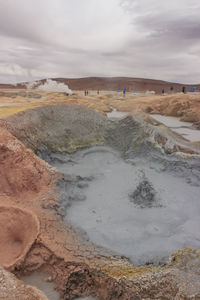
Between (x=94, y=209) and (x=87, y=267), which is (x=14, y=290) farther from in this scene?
(x=94, y=209)

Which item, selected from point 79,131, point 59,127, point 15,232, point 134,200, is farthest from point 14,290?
point 79,131

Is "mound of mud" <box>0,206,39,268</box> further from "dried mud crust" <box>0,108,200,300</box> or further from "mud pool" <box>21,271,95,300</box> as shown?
"mud pool" <box>21,271,95,300</box>

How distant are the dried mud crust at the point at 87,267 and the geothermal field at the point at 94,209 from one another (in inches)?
0.4

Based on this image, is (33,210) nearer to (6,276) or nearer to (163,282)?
(6,276)

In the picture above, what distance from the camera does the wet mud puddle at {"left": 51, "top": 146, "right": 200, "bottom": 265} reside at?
3.42 meters

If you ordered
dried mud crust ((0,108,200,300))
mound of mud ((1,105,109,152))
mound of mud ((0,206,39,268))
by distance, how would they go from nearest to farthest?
dried mud crust ((0,108,200,300))
mound of mud ((0,206,39,268))
mound of mud ((1,105,109,152))

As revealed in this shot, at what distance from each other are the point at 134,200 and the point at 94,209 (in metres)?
0.86


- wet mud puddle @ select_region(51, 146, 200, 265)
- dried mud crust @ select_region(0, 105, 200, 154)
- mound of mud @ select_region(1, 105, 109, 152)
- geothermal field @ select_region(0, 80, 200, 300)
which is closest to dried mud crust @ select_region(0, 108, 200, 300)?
geothermal field @ select_region(0, 80, 200, 300)

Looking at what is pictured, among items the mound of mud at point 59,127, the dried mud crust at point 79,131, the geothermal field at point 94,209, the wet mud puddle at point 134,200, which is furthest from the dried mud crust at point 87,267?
the dried mud crust at point 79,131

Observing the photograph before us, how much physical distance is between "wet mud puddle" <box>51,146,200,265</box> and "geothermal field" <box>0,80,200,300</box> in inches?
0.7

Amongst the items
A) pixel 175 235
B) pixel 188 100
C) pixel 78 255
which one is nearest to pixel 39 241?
pixel 78 255

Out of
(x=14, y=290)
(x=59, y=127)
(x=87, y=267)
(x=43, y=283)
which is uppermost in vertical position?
(x=59, y=127)

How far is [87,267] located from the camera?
2832 mm

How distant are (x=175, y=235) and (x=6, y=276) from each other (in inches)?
96.7
